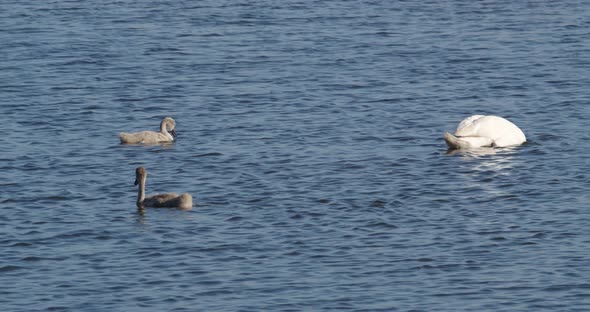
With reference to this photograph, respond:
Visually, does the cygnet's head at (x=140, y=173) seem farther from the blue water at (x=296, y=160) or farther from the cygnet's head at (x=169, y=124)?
the cygnet's head at (x=169, y=124)

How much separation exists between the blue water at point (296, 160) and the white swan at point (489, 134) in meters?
0.33

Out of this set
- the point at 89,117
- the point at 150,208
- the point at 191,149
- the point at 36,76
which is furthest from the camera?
the point at 36,76

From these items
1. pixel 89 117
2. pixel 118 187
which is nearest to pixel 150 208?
pixel 118 187

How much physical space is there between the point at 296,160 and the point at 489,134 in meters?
3.60

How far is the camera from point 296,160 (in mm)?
28062

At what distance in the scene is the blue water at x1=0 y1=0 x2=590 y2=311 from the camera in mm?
20578

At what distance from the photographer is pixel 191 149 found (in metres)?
29.4

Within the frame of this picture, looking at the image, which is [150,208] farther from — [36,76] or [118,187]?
[36,76]

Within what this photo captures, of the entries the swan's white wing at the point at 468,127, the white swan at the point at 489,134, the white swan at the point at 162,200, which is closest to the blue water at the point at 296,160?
the white swan at the point at 162,200

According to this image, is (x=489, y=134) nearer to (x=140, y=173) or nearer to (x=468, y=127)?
(x=468, y=127)

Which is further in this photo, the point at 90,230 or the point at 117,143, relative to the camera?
the point at 117,143

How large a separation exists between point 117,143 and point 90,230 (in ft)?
22.3

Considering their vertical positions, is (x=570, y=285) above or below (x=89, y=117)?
below

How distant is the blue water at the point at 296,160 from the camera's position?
20.6 meters
